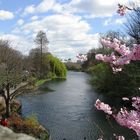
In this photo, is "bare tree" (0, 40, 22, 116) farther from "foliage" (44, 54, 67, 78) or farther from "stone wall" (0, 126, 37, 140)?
"foliage" (44, 54, 67, 78)

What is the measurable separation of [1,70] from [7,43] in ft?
45.7

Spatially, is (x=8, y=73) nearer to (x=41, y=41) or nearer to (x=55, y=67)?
A: (x=41, y=41)

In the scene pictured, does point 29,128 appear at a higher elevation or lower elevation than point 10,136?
lower

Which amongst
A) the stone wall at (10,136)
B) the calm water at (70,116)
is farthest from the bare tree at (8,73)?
the stone wall at (10,136)

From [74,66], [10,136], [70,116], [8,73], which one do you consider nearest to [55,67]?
[74,66]

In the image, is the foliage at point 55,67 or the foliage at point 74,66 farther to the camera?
the foliage at point 74,66

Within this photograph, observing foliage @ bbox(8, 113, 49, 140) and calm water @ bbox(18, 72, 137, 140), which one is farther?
calm water @ bbox(18, 72, 137, 140)

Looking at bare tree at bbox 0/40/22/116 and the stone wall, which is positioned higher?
bare tree at bbox 0/40/22/116

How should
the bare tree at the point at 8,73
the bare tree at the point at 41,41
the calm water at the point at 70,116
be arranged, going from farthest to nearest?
the bare tree at the point at 41,41, the bare tree at the point at 8,73, the calm water at the point at 70,116

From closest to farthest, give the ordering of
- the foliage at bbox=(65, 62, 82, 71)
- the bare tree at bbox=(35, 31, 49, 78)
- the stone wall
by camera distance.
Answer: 1. the stone wall
2. the bare tree at bbox=(35, 31, 49, 78)
3. the foliage at bbox=(65, 62, 82, 71)

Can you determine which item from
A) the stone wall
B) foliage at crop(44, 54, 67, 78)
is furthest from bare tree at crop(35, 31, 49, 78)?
the stone wall

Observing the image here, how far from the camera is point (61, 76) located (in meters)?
102

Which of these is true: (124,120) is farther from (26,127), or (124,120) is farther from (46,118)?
(46,118)

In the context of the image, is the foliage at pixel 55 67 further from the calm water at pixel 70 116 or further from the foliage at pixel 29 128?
the foliage at pixel 29 128
